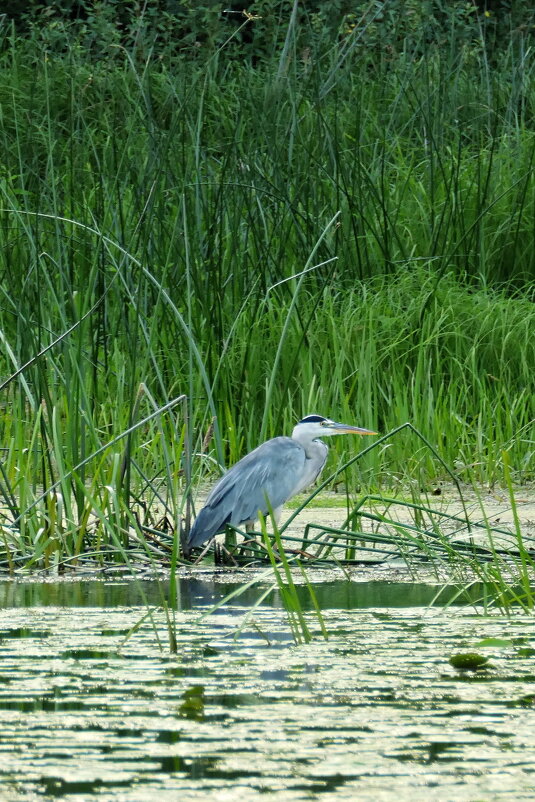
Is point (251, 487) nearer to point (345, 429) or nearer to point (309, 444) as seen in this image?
point (309, 444)

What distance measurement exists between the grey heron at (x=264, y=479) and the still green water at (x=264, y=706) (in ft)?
2.70

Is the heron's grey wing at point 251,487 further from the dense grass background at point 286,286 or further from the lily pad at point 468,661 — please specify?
the lily pad at point 468,661

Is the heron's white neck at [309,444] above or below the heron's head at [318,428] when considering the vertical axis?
below

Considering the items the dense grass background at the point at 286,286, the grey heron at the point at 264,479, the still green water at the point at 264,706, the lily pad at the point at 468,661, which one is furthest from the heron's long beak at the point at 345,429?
the lily pad at the point at 468,661

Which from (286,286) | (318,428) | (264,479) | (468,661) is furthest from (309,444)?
(468,661)

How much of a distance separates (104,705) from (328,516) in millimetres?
2787

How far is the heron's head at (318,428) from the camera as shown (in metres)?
5.18

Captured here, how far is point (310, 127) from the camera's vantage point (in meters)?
7.86

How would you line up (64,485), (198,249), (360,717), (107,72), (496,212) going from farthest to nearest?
(107,72) → (496,212) → (198,249) → (64,485) → (360,717)

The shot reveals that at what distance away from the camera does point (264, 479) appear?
466cm

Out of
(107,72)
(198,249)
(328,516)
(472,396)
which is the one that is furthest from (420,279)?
(107,72)

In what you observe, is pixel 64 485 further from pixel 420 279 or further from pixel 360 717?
pixel 420 279

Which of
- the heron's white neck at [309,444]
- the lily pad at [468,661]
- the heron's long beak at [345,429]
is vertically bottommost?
the heron's white neck at [309,444]

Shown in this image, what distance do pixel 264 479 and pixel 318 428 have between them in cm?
60
